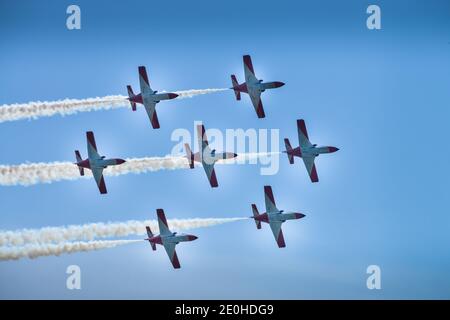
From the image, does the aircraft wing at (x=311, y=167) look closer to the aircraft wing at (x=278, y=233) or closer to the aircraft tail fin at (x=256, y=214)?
the aircraft wing at (x=278, y=233)

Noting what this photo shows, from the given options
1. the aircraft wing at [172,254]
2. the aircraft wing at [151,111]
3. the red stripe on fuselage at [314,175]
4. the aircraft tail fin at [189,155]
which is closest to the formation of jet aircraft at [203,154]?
the aircraft tail fin at [189,155]

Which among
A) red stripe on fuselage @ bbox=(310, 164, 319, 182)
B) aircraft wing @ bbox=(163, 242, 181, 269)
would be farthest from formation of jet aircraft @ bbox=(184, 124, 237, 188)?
red stripe on fuselage @ bbox=(310, 164, 319, 182)

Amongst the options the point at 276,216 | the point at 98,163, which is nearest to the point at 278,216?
the point at 276,216

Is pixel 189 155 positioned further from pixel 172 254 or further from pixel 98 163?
pixel 172 254

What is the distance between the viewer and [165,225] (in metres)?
69.3

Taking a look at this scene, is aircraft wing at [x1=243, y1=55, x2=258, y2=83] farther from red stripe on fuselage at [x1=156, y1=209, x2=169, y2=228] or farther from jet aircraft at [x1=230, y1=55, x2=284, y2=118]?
red stripe on fuselage at [x1=156, y1=209, x2=169, y2=228]

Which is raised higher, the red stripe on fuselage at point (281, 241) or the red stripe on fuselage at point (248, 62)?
the red stripe on fuselage at point (248, 62)

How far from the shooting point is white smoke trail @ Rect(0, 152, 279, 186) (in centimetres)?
6600

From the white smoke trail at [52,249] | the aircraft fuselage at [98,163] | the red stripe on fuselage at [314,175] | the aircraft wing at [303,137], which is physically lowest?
the white smoke trail at [52,249]

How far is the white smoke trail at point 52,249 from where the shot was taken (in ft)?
212

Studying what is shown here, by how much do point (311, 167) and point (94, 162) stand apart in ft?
35.0
